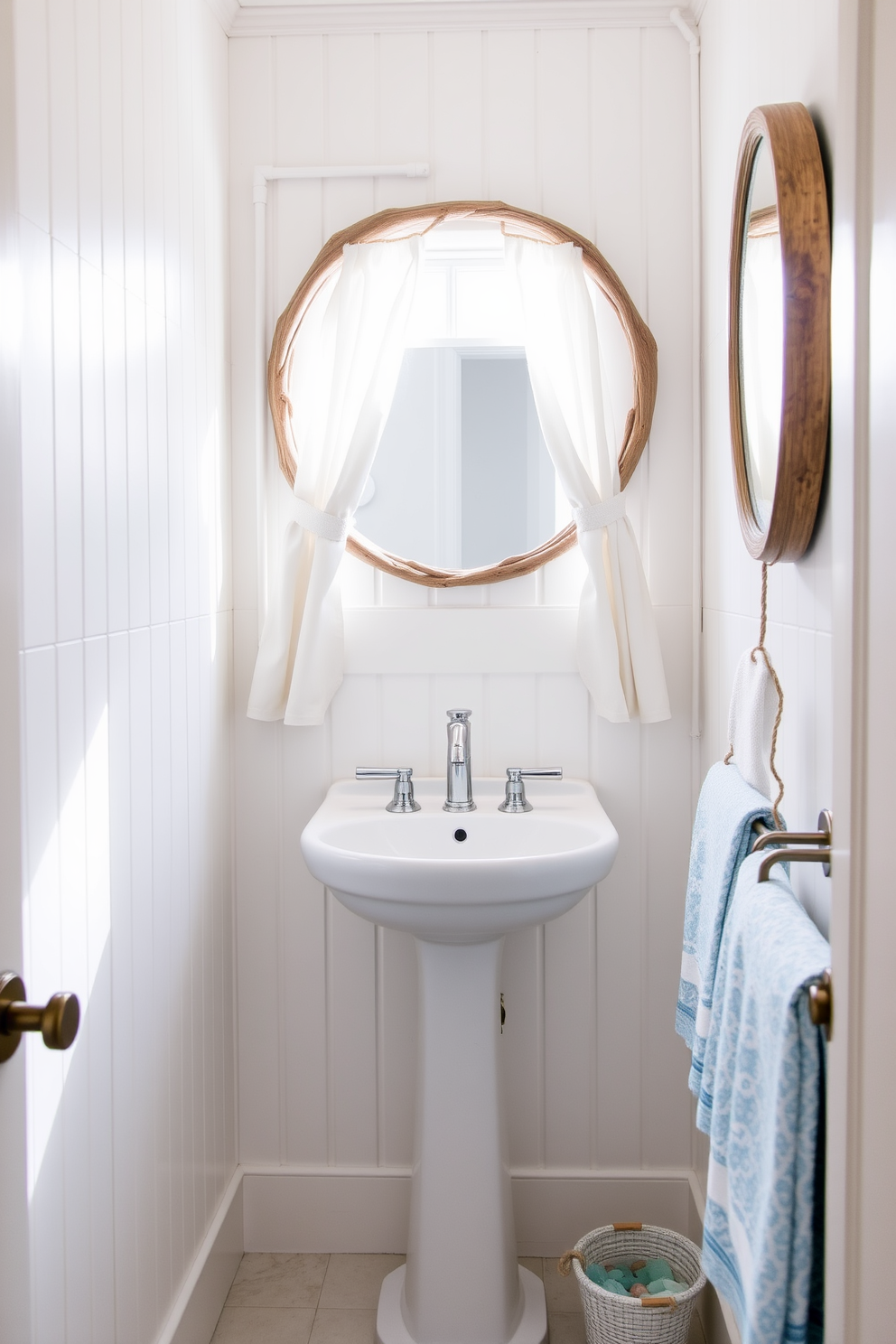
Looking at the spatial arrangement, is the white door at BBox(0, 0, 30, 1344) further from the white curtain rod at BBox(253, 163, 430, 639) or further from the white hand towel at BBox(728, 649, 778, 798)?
the white curtain rod at BBox(253, 163, 430, 639)

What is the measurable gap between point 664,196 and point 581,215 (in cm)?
16

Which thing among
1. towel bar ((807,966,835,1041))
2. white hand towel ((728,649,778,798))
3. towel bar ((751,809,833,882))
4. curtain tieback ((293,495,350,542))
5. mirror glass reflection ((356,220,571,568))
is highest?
mirror glass reflection ((356,220,571,568))

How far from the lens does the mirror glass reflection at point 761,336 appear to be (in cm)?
126

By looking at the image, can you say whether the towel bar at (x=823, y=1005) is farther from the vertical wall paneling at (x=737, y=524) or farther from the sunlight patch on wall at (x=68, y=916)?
the sunlight patch on wall at (x=68, y=916)

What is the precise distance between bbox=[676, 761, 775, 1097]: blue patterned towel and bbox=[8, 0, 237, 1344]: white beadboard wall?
754mm

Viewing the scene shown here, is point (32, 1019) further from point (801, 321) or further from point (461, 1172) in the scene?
point (461, 1172)

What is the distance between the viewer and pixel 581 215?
79.3 inches

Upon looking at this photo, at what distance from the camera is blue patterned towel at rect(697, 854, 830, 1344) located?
92cm

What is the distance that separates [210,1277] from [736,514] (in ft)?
5.09

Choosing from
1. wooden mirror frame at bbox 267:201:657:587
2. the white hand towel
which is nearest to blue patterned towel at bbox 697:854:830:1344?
the white hand towel

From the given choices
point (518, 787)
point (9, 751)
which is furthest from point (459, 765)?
point (9, 751)

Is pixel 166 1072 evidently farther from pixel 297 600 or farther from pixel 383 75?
pixel 383 75

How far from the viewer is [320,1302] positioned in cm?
195

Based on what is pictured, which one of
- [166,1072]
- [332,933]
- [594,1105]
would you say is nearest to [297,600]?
[332,933]
